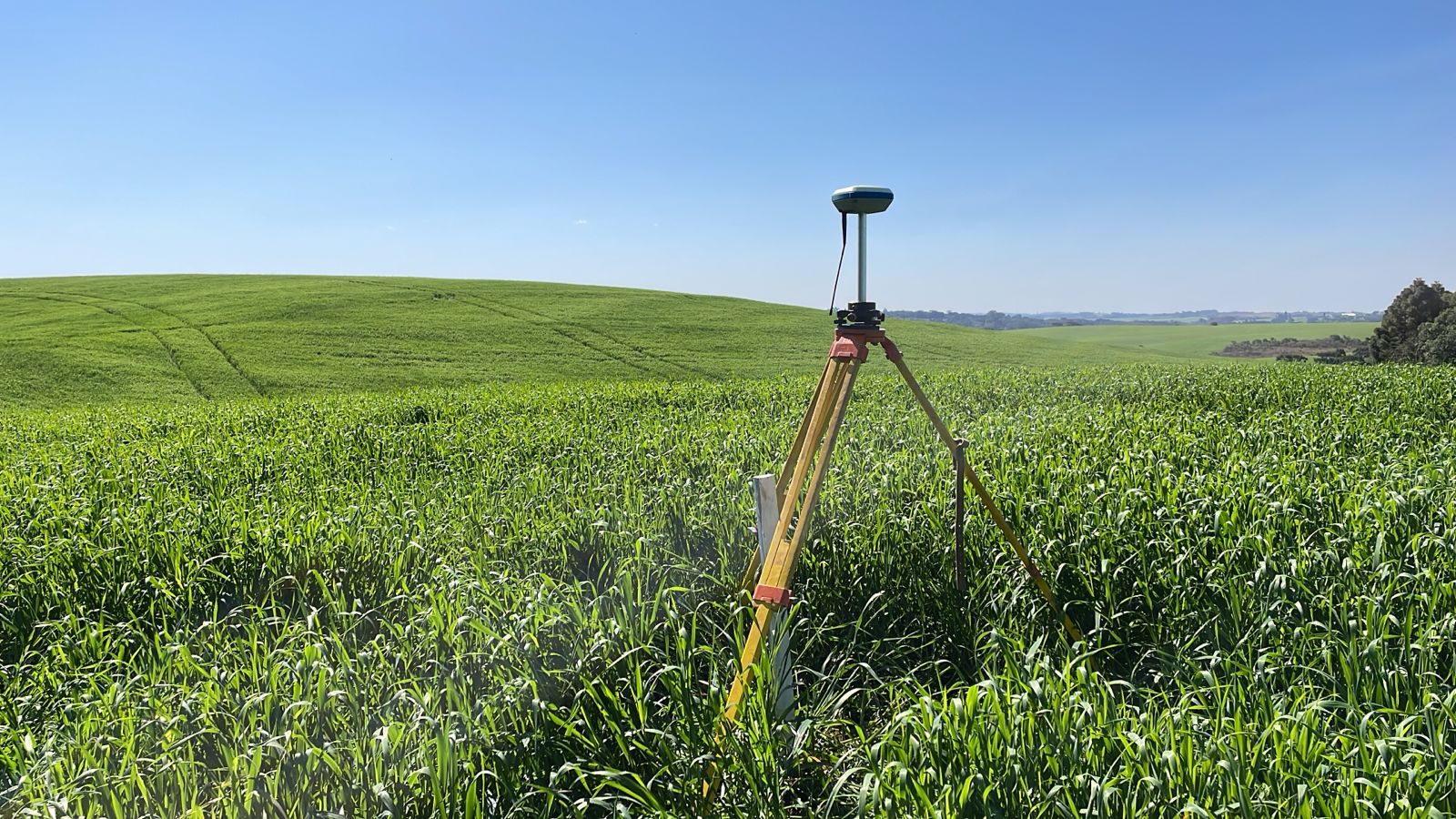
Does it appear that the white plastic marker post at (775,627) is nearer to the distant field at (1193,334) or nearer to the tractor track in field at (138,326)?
the tractor track in field at (138,326)

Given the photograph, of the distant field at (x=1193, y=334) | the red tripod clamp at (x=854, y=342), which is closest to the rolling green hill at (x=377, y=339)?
the red tripod clamp at (x=854, y=342)

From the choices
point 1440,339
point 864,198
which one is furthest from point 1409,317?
point 864,198

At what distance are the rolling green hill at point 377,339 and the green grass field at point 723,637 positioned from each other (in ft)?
74.0

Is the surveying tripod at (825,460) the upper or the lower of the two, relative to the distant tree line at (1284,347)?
lower

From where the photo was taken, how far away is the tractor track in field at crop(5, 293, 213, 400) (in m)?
27.3

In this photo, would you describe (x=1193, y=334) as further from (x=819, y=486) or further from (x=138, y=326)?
(x=819, y=486)

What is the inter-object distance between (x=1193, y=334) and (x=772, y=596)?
10619cm

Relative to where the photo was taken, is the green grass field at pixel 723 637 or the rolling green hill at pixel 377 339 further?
the rolling green hill at pixel 377 339

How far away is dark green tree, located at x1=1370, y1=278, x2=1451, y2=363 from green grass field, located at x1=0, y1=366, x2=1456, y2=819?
45000 mm

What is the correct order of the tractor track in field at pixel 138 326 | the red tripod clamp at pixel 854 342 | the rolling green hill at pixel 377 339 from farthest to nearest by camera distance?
the rolling green hill at pixel 377 339 → the tractor track in field at pixel 138 326 → the red tripod clamp at pixel 854 342

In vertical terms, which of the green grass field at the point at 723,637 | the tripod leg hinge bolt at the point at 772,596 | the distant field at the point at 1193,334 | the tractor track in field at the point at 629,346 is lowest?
the green grass field at the point at 723,637

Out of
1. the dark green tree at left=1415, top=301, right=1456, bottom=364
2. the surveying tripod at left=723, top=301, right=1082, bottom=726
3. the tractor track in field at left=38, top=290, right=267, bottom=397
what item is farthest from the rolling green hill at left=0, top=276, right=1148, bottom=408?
the surveying tripod at left=723, top=301, right=1082, bottom=726

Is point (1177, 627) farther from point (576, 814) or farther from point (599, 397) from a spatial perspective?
point (599, 397)

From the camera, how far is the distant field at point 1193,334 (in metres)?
79.9
